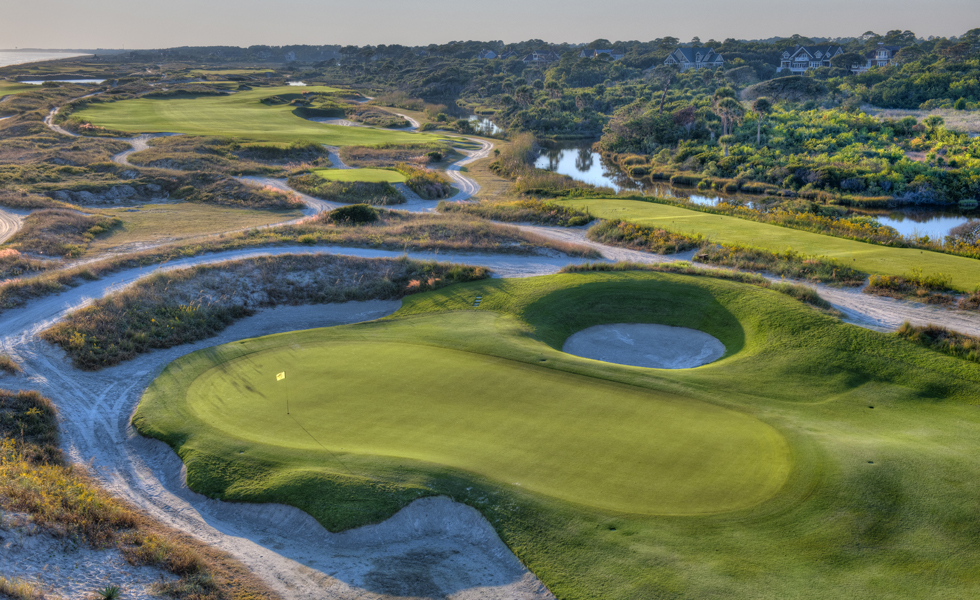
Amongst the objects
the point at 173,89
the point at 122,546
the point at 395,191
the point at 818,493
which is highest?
the point at 173,89

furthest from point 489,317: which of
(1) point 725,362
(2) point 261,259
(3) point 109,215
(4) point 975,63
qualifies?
(4) point 975,63

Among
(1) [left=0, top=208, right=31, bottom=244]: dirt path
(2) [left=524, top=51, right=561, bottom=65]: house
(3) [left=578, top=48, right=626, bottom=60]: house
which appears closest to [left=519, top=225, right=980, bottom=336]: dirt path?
(1) [left=0, top=208, right=31, bottom=244]: dirt path

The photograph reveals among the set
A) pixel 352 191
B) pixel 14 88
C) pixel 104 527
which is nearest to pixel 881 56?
pixel 352 191

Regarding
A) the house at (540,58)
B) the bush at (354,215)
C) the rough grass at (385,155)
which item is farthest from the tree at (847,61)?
the bush at (354,215)

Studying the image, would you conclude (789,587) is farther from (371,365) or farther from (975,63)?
(975,63)

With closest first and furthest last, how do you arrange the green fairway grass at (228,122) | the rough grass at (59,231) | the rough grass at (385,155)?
the rough grass at (59,231), the rough grass at (385,155), the green fairway grass at (228,122)

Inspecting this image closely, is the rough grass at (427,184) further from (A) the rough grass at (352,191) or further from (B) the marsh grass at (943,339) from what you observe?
(B) the marsh grass at (943,339)

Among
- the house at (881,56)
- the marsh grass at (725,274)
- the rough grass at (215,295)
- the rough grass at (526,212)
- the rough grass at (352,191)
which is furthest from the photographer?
the house at (881,56)

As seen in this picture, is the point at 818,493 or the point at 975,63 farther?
the point at 975,63
